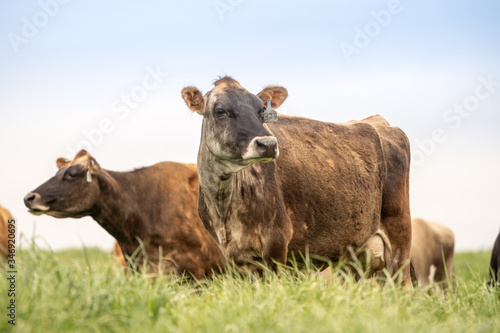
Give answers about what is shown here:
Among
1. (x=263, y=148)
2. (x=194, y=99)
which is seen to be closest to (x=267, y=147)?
(x=263, y=148)

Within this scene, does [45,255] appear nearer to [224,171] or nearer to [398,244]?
[224,171]

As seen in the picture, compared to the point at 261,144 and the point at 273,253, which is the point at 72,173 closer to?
the point at 273,253

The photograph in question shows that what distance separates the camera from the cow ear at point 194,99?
7.26m

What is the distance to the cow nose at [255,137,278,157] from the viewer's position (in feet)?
20.6

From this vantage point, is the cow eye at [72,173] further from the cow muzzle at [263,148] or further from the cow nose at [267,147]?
the cow nose at [267,147]

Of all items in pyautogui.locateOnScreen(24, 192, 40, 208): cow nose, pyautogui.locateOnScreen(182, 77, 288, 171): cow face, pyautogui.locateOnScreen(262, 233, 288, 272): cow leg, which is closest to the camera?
pyautogui.locateOnScreen(182, 77, 288, 171): cow face

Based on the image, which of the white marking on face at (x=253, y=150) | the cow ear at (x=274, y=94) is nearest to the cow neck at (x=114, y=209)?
the cow ear at (x=274, y=94)

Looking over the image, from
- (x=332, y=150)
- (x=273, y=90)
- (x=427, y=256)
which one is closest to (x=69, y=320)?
(x=273, y=90)

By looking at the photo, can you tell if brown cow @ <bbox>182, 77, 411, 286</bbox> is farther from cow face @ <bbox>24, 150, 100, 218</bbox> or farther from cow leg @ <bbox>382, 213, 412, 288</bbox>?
cow face @ <bbox>24, 150, 100, 218</bbox>

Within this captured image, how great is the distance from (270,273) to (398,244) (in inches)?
119

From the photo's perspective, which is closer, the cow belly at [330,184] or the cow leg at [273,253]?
the cow leg at [273,253]

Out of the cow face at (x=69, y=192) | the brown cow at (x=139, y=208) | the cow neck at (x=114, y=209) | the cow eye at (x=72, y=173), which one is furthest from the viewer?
the cow neck at (x=114, y=209)

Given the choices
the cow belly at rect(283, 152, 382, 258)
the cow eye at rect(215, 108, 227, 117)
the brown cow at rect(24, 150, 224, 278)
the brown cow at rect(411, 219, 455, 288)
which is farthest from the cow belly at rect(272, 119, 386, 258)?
the brown cow at rect(411, 219, 455, 288)

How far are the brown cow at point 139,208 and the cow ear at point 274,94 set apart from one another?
11.1ft
